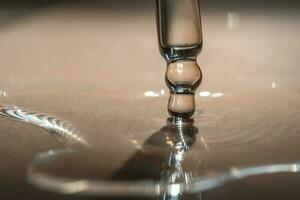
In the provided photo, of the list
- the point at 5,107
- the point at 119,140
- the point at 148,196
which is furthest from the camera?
the point at 5,107

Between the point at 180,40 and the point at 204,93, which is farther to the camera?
the point at 204,93

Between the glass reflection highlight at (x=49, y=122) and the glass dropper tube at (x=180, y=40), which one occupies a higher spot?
the glass dropper tube at (x=180, y=40)

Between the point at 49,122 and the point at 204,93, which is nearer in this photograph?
the point at 49,122

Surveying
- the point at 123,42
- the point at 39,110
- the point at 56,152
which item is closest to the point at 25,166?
the point at 56,152

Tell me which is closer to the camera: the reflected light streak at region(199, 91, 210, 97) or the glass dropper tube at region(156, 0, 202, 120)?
the glass dropper tube at region(156, 0, 202, 120)

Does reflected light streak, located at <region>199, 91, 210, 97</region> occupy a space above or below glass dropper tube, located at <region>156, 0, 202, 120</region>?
below

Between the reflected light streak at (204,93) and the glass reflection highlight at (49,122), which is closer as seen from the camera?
the glass reflection highlight at (49,122)

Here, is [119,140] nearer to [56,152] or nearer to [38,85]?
[56,152]

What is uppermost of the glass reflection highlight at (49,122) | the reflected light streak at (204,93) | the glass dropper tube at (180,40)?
the glass dropper tube at (180,40)
